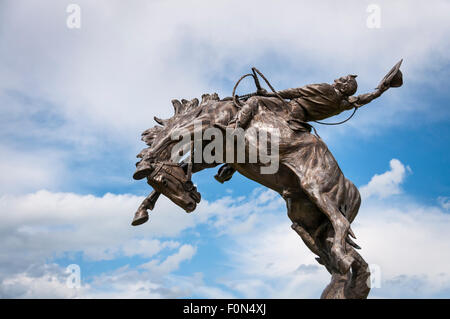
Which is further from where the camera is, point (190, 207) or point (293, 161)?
point (190, 207)

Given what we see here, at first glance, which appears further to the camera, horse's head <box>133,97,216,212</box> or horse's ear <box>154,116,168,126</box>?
horse's ear <box>154,116,168,126</box>

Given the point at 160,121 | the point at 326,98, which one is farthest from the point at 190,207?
the point at 326,98

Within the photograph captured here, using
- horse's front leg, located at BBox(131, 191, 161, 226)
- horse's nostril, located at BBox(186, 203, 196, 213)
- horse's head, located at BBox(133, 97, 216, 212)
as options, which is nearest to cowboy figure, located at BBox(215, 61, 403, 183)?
horse's head, located at BBox(133, 97, 216, 212)

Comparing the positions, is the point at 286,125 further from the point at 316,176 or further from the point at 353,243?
the point at 353,243

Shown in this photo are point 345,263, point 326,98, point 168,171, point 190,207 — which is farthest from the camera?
point 326,98

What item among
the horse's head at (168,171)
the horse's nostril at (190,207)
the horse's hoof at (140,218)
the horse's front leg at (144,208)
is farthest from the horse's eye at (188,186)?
the horse's hoof at (140,218)

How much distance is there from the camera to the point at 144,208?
750 cm

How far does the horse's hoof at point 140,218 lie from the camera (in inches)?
291

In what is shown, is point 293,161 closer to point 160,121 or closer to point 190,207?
point 190,207

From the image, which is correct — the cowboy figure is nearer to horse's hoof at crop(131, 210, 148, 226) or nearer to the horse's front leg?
the horse's front leg

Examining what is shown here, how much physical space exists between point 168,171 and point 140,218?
771mm

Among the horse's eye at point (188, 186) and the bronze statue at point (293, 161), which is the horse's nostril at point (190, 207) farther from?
the horse's eye at point (188, 186)

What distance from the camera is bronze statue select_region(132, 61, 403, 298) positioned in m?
7.20
